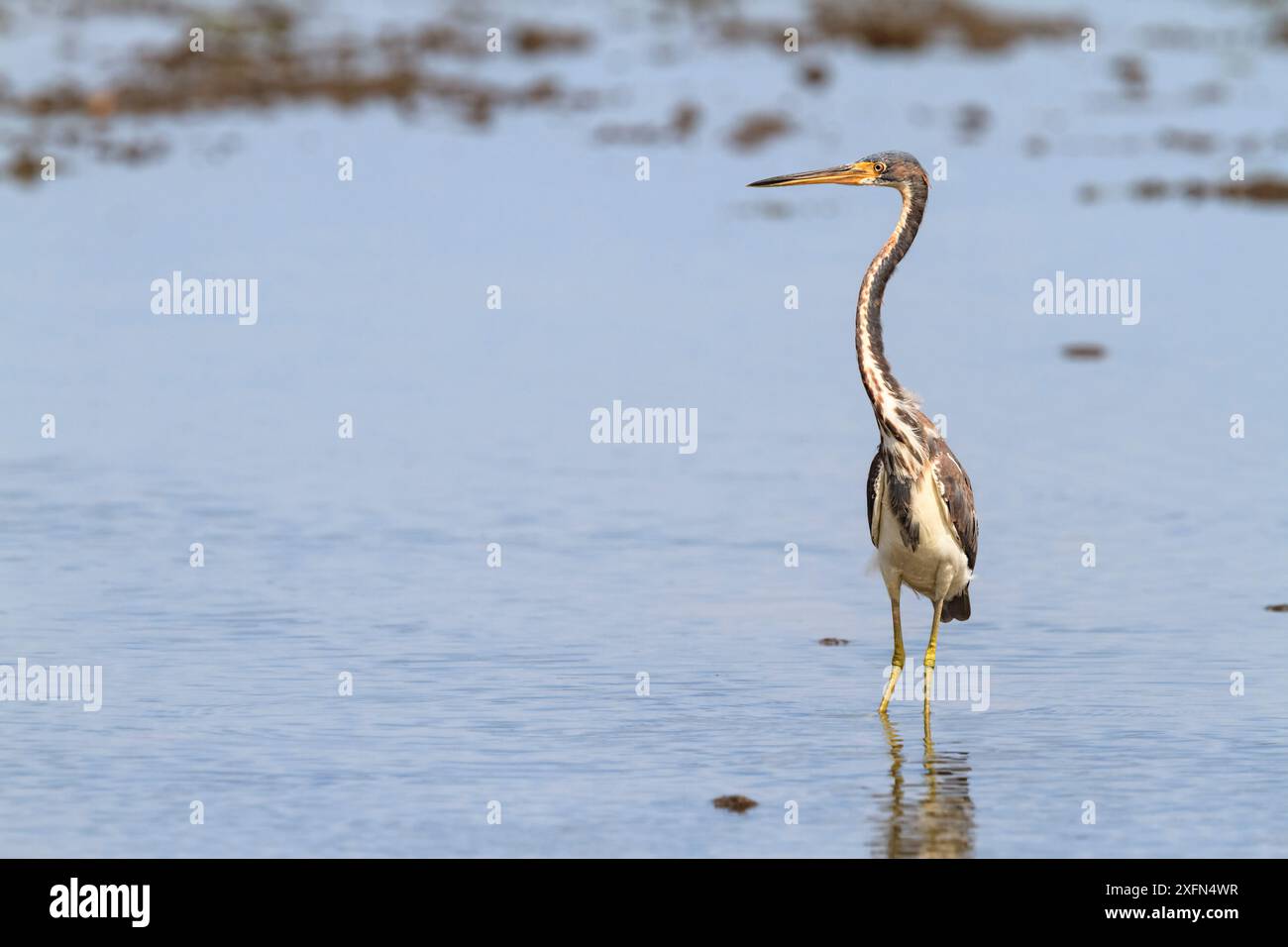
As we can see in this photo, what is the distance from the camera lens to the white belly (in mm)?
13531

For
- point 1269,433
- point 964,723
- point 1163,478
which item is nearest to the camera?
point 964,723

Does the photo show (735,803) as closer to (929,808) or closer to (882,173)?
(929,808)

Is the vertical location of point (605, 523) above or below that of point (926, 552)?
above

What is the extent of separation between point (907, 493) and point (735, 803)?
2.32 m

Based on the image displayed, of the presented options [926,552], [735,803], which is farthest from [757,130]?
[735,803]

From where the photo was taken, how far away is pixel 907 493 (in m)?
13.5

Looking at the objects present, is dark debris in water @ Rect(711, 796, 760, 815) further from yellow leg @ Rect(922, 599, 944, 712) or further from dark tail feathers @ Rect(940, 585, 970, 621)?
dark tail feathers @ Rect(940, 585, 970, 621)

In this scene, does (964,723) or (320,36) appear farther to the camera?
(320,36)

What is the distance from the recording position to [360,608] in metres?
15.8

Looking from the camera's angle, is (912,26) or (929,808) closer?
(929,808)
